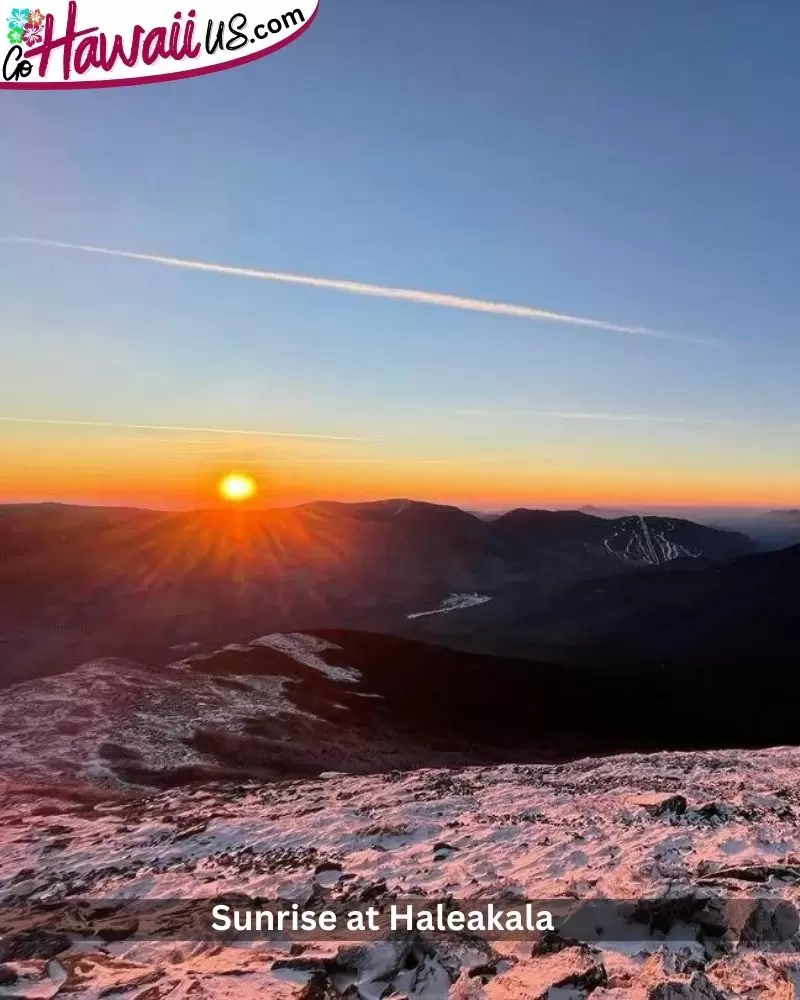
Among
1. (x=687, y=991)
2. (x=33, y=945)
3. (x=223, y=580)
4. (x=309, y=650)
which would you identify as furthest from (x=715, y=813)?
(x=223, y=580)

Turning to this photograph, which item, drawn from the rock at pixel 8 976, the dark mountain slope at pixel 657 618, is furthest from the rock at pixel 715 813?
the dark mountain slope at pixel 657 618

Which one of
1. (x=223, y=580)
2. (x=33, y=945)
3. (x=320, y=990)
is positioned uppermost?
(x=320, y=990)

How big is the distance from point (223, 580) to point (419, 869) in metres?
121

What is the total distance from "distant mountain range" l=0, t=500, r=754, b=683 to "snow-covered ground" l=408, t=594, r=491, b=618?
0.38m

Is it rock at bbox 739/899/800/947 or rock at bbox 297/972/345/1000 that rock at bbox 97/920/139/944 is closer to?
rock at bbox 297/972/345/1000

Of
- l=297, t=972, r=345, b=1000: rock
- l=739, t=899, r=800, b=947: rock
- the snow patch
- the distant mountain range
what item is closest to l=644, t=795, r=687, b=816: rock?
l=739, t=899, r=800, b=947: rock

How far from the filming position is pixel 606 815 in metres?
13.9

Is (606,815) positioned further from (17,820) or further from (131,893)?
(17,820)

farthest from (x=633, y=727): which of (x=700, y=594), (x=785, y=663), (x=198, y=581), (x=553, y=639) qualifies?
(x=198, y=581)

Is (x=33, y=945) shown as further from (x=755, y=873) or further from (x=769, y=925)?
(x=755, y=873)

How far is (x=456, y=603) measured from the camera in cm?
14875

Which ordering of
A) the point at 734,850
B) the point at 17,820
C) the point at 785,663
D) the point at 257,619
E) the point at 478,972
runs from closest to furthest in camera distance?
1. the point at 478,972
2. the point at 734,850
3. the point at 17,820
4. the point at 785,663
5. the point at 257,619

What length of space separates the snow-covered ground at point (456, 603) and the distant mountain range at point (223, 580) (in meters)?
0.38

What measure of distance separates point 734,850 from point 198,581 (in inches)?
4771
